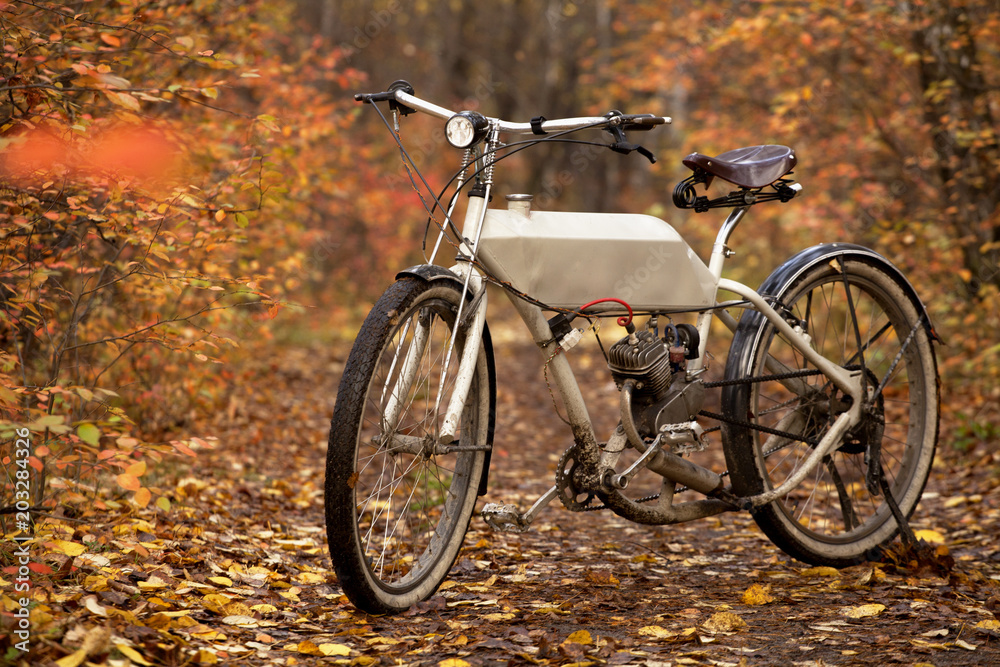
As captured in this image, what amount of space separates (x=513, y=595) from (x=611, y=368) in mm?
858

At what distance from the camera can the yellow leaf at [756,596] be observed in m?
2.92

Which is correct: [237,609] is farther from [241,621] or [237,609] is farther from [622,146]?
[622,146]

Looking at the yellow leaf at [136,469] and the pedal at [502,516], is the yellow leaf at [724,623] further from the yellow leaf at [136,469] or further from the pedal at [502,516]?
the yellow leaf at [136,469]

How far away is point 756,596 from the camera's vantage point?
2.95 m

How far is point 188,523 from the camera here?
352 cm

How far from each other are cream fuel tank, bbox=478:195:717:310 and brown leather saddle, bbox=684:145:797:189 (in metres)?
0.32

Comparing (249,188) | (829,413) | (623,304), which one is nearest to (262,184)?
(249,188)

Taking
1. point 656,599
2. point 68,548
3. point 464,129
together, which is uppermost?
point 464,129

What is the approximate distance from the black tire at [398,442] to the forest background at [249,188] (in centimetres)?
58

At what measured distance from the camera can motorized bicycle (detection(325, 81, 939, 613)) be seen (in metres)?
2.67

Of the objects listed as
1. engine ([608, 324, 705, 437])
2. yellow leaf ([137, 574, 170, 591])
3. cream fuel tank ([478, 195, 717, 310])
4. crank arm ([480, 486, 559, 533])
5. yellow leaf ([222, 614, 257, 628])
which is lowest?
yellow leaf ([222, 614, 257, 628])

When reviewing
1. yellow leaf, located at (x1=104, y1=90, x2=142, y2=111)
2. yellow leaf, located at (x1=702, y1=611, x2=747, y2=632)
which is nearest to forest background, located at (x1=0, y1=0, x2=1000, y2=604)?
yellow leaf, located at (x1=104, y1=90, x2=142, y2=111)

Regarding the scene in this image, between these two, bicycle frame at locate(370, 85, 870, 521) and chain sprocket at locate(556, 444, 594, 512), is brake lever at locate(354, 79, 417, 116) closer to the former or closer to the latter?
bicycle frame at locate(370, 85, 870, 521)

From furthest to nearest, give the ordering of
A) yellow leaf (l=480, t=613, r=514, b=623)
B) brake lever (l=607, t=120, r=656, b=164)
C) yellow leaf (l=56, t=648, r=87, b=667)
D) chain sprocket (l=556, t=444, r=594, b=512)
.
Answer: chain sprocket (l=556, t=444, r=594, b=512) → yellow leaf (l=480, t=613, r=514, b=623) → brake lever (l=607, t=120, r=656, b=164) → yellow leaf (l=56, t=648, r=87, b=667)
